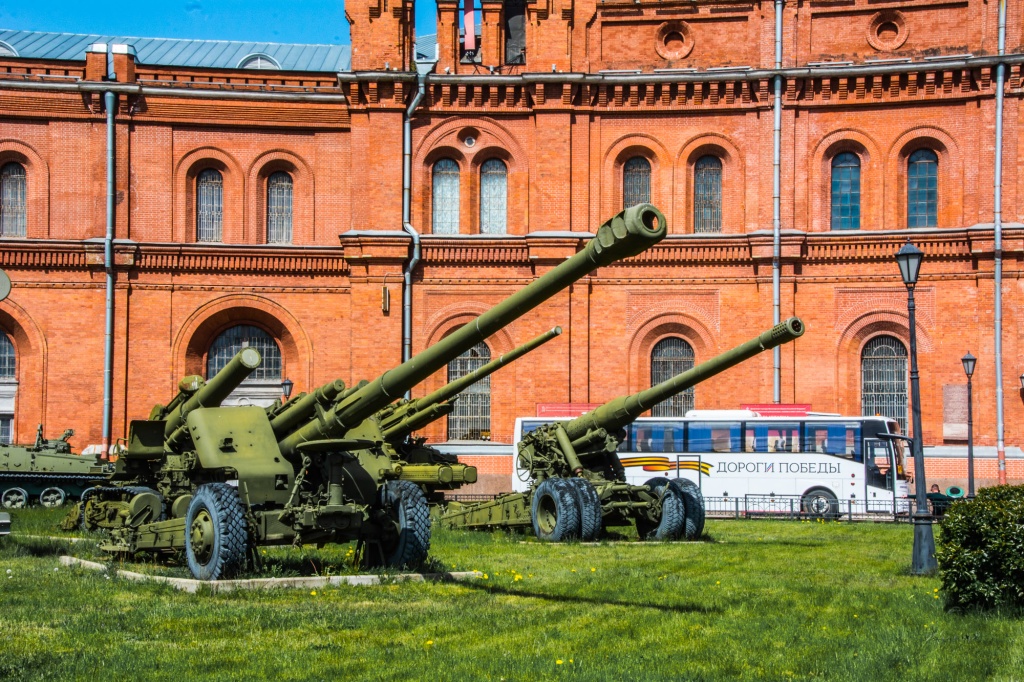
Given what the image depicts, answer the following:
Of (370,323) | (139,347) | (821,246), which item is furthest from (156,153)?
(821,246)

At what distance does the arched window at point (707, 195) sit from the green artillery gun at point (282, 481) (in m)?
19.6

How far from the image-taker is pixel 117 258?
3206cm

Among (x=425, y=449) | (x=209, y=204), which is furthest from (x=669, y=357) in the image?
(x=209, y=204)

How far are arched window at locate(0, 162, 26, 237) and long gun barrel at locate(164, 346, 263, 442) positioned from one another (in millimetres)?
19343

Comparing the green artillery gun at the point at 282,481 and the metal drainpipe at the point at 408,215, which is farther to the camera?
the metal drainpipe at the point at 408,215

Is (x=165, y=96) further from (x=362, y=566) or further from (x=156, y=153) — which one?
(x=362, y=566)

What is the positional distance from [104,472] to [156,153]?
1141 centimetres

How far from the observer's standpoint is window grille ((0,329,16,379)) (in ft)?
106

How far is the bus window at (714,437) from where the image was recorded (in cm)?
2869

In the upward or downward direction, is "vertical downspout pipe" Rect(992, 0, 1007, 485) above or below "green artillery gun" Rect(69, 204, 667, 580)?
above

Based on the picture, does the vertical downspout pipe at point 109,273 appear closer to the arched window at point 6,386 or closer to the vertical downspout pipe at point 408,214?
the arched window at point 6,386

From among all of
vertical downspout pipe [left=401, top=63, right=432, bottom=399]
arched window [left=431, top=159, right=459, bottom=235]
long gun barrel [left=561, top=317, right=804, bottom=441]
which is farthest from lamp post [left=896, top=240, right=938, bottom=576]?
arched window [left=431, top=159, right=459, bottom=235]

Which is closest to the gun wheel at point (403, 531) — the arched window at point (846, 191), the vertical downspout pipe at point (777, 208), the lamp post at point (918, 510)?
the lamp post at point (918, 510)

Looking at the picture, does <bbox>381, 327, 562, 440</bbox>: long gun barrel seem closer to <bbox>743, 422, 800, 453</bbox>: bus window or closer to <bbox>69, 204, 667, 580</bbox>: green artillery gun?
<bbox>69, 204, 667, 580</bbox>: green artillery gun
